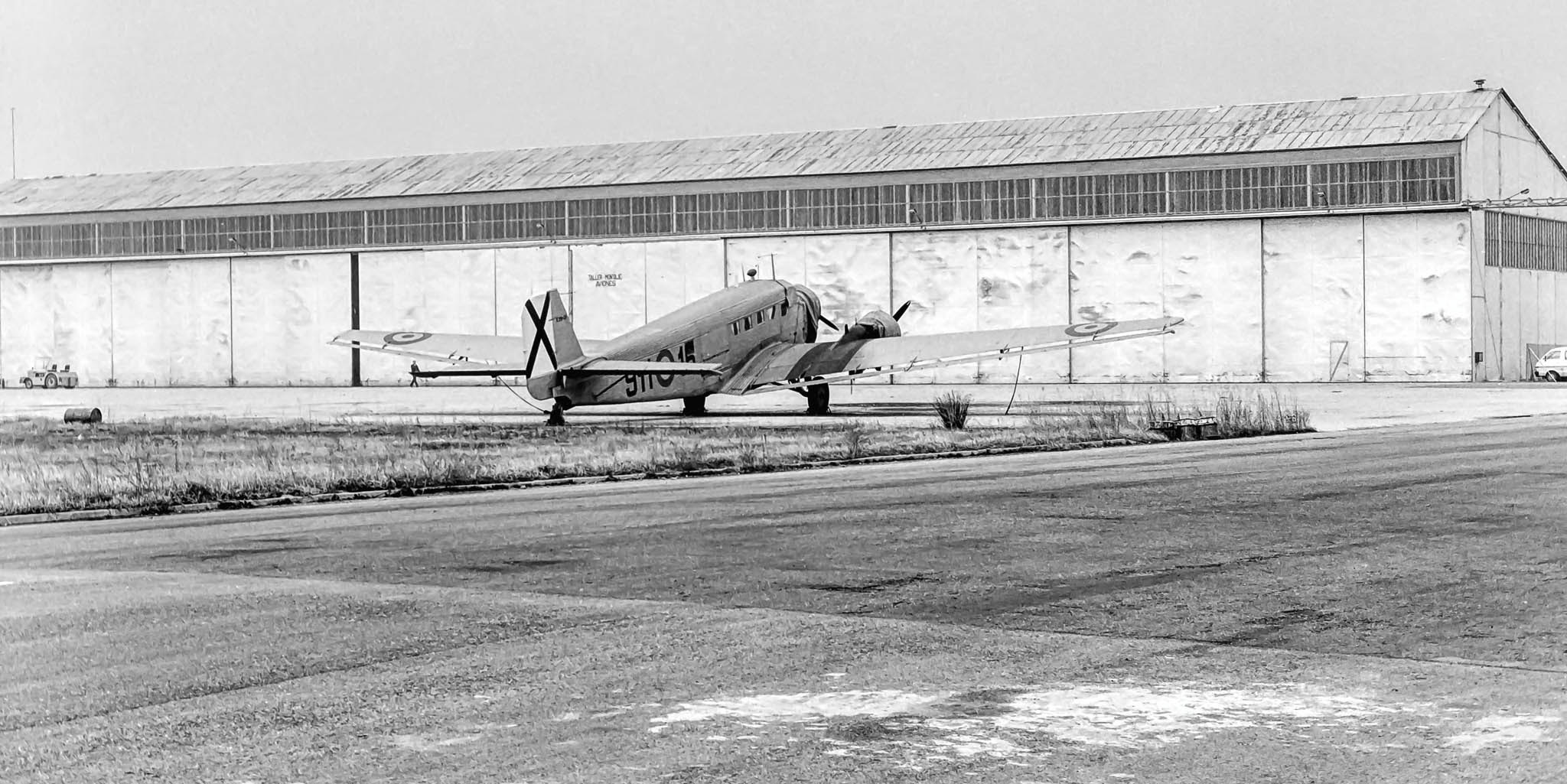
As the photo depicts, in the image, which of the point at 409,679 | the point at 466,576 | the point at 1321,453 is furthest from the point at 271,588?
the point at 1321,453

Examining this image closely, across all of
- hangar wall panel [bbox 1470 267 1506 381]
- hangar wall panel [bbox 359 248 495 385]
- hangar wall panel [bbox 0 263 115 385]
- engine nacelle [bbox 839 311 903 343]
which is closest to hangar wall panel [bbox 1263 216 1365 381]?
hangar wall panel [bbox 1470 267 1506 381]

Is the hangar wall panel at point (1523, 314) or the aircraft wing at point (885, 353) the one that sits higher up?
the hangar wall panel at point (1523, 314)

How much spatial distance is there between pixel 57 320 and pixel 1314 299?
60086 mm

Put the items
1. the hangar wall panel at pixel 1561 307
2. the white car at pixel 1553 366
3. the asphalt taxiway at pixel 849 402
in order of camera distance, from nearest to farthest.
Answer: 1. the asphalt taxiway at pixel 849 402
2. the white car at pixel 1553 366
3. the hangar wall panel at pixel 1561 307

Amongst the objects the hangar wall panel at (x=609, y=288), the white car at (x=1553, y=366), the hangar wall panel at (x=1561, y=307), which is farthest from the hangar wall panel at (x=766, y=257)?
the hangar wall panel at (x=1561, y=307)

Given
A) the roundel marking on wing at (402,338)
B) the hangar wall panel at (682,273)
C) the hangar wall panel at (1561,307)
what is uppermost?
the hangar wall panel at (682,273)

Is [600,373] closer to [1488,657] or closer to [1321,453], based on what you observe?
[1321,453]

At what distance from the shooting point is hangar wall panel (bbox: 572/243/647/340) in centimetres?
8081

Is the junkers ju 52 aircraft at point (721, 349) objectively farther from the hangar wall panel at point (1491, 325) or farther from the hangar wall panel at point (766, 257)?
the hangar wall panel at point (1491, 325)

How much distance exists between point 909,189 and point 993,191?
3.71m

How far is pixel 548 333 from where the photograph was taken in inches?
1655

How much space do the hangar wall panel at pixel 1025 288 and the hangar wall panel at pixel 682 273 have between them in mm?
11995

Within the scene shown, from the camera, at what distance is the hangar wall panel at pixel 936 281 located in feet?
249

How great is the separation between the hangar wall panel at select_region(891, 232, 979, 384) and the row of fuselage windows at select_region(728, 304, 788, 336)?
27.1 meters
